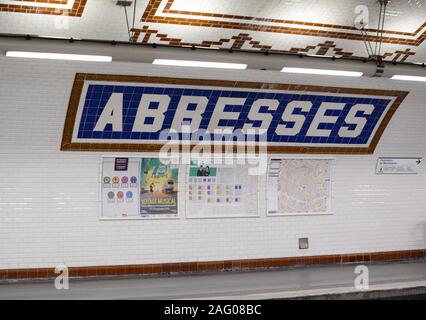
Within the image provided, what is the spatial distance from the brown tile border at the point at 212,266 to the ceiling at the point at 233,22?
3234mm

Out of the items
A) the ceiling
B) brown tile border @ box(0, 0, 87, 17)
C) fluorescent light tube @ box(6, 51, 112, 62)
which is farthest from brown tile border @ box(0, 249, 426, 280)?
brown tile border @ box(0, 0, 87, 17)

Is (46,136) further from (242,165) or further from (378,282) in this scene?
(378,282)

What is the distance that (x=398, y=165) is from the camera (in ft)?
35.2

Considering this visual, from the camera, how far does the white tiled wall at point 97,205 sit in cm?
854

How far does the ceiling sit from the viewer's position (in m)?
7.64

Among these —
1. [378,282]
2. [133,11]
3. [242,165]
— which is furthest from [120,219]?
[378,282]

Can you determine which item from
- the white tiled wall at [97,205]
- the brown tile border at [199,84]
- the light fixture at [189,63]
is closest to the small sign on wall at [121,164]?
the brown tile border at [199,84]

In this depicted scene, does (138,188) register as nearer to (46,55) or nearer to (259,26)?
(259,26)

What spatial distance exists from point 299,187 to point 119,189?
2.90 metres

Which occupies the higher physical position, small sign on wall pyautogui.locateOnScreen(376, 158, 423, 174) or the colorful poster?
small sign on wall pyautogui.locateOnScreen(376, 158, 423, 174)

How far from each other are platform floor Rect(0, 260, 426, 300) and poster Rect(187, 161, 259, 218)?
3.16 ft

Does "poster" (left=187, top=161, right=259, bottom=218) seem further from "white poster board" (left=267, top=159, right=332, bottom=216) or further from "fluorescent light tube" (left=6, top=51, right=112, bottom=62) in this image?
"fluorescent light tube" (left=6, top=51, right=112, bottom=62)

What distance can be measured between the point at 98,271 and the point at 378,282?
12.7ft

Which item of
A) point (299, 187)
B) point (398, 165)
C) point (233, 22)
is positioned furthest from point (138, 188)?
point (398, 165)
